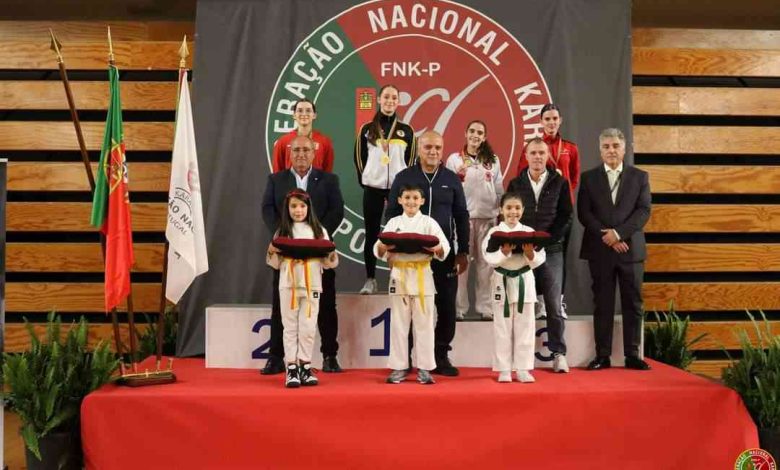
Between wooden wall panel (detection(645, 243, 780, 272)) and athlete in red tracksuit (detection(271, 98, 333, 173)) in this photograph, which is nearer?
athlete in red tracksuit (detection(271, 98, 333, 173))

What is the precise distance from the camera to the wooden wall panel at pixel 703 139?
5.84 meters

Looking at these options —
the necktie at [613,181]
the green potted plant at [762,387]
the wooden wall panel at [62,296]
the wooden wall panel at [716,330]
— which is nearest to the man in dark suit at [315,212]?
the necktie at [613,181]

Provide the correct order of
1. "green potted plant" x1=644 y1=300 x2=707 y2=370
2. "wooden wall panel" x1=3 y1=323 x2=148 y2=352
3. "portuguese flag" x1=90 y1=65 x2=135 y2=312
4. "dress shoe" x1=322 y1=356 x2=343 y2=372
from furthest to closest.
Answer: "wooden wall panel" x1=3 y1=323 x2=148 y2=352 < "green potted plant" x1=644 y1=300 x2=707 y2=370 < "dress shoe" x1=322 y1=356 x2=343 y2=372 < "portuguese flag" x1=90 y1=65 x2=135 y2=312

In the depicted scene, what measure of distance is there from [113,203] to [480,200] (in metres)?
2.23

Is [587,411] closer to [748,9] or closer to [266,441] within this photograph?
[266,441]

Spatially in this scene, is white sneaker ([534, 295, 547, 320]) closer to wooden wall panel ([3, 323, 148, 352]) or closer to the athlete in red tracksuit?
the athlete in red tracksuit

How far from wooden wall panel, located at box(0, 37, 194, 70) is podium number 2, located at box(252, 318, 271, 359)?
2429mm

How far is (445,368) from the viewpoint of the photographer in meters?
4.18

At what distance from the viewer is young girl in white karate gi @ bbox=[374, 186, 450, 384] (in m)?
3.97

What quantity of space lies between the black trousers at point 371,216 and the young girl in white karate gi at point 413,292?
23.9 inches

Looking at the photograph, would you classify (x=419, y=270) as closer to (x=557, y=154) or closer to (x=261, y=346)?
(x=261, y=346)

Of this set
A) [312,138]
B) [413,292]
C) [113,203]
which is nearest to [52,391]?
[113,203]

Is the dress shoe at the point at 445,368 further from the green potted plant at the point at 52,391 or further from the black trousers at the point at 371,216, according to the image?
the green potted plant at the point at 52,391

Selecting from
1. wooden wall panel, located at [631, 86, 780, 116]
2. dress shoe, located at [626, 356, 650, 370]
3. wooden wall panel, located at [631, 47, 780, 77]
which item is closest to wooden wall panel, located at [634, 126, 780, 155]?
wooden wall panel, located at [631, 86, 780, 116]
